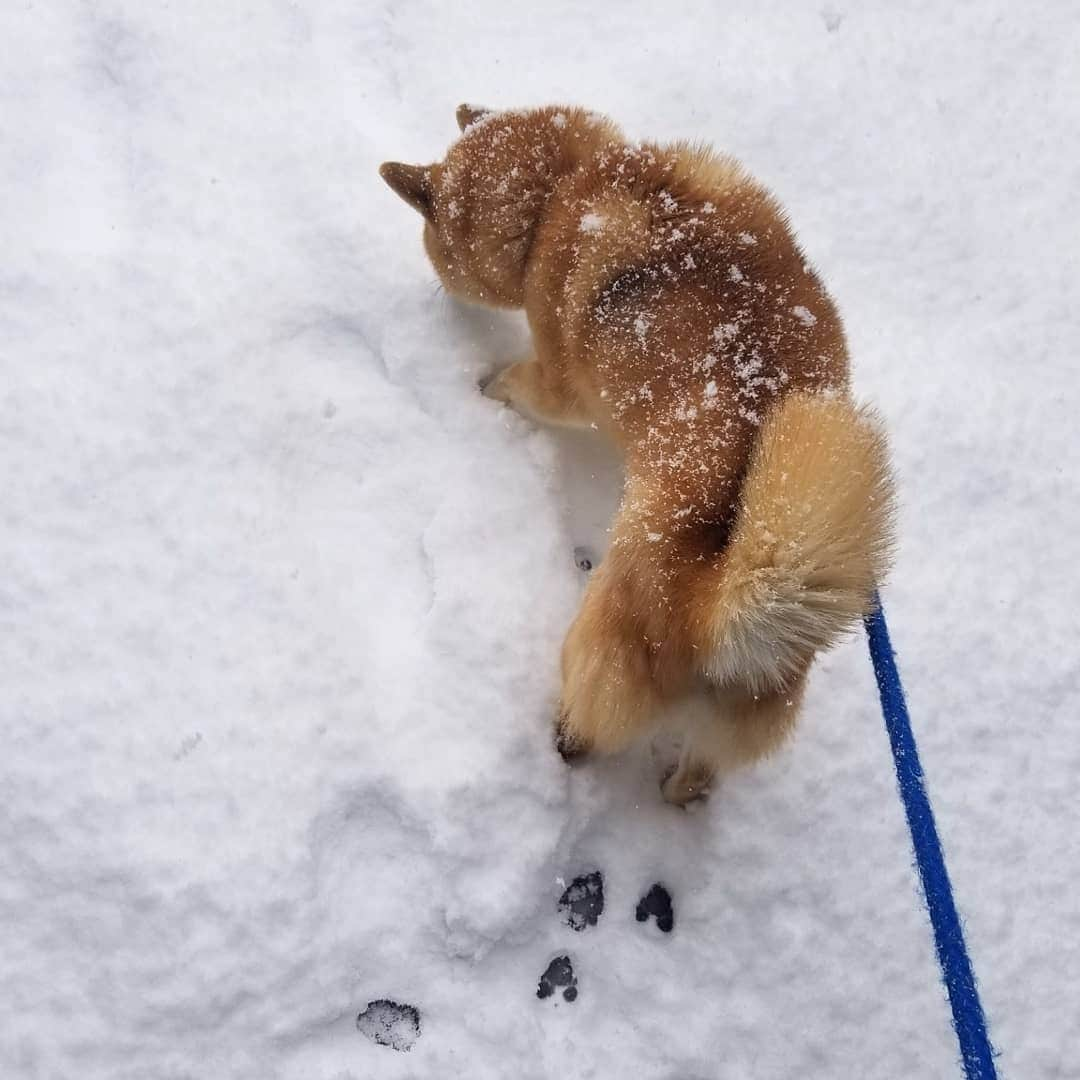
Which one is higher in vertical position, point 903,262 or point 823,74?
point 823,74

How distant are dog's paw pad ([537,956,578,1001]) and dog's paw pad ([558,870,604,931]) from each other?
0.29 ft

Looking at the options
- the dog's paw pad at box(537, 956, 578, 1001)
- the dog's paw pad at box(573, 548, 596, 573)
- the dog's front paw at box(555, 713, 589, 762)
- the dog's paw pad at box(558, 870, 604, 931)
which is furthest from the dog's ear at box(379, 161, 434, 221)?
the dog's paw pad at box(537, 956, 578, 1001)

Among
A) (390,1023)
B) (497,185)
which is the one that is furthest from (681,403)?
(390,1023)

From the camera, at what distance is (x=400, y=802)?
6.74 feet

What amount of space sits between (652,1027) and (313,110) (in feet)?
9.18

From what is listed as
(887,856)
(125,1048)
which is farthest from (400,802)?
(887,856)

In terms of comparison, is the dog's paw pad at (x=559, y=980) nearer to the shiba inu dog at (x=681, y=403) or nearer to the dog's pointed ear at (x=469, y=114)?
the shiba inu dog at (x=681, y=403)

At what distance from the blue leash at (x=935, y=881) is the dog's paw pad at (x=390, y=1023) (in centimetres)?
120

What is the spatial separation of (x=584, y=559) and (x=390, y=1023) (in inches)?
49.4

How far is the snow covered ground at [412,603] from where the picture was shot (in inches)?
78.0

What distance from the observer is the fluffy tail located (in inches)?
54.7

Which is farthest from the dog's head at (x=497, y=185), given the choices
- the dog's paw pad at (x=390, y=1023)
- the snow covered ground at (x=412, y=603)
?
the dog's paw pad at (x=390, y=1023)

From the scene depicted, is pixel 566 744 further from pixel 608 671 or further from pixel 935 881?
pixel 935 881

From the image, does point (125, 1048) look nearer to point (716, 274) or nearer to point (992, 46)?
point (716, 274)
